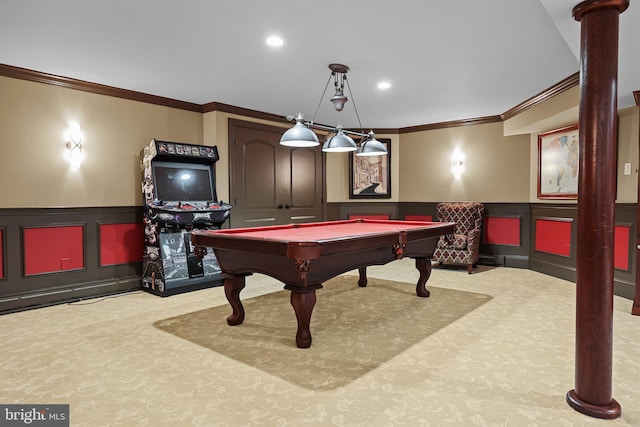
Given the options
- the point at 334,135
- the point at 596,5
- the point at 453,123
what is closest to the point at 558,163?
the point at 453,123

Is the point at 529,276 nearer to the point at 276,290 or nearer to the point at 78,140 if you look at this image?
the point at 276,290

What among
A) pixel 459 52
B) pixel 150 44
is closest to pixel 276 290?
pixel 150 44

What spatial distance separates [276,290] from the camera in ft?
16.3

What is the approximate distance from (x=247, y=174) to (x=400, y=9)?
12.5ft

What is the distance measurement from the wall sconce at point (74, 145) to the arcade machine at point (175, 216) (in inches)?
27.5

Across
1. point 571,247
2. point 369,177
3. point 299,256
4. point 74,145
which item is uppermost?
point 74,145

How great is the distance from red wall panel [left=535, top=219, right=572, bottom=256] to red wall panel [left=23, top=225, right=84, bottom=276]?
21.1ft

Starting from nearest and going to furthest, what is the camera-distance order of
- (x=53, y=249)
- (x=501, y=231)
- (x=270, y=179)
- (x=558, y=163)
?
(x=53, y=249) → (x=558, y=163) → (x=270, y=179) → (x=501, y=231)

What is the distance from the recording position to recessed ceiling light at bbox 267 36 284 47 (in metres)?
3.40

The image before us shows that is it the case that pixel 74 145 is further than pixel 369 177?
No

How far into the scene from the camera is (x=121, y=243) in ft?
16.4

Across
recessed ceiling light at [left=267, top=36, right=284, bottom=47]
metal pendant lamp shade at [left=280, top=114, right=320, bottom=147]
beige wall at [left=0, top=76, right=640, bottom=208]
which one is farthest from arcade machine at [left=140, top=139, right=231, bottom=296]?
recessed ceiling light at [left=267, top=36, right=284, bottom=47]

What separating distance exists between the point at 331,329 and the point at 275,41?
102 inches

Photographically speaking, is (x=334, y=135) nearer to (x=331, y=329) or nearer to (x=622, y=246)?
(x=331, y=329)
